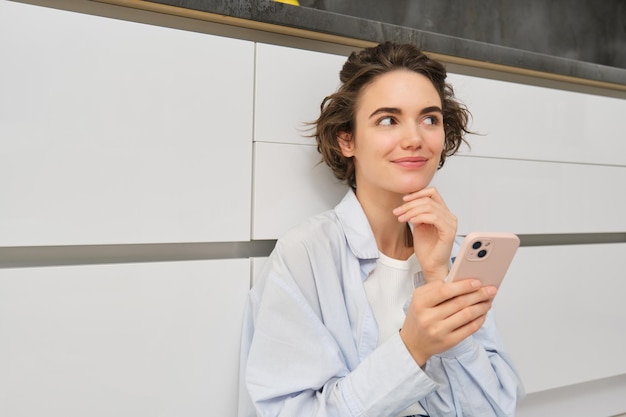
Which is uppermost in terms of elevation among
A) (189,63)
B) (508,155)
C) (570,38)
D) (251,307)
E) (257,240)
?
(570,38)

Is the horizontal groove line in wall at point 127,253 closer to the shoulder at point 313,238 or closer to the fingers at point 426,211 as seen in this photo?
the shoulder at point 313,238

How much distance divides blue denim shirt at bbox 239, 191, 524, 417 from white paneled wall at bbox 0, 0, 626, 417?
84mm

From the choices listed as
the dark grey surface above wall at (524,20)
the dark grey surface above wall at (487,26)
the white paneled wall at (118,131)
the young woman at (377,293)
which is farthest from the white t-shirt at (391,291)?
the dark grey surface above wall at (524,20)

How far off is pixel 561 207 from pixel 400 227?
503 millimetres

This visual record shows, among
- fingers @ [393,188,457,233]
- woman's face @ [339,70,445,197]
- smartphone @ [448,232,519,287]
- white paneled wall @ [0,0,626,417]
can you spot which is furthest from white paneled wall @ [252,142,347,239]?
smartphone @ [448,232,519,287]

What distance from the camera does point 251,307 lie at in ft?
2.85

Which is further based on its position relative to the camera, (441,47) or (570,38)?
(570,38)

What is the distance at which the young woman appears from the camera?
0.71 meters

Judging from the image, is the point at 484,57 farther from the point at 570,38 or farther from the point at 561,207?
the point at 570,38

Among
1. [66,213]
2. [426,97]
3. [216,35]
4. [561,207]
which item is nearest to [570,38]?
[561,207]

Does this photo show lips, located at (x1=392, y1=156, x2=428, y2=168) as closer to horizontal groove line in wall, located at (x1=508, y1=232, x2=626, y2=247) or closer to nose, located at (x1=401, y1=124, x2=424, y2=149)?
nose, located at (x1=401, y1=124, x2=424, y2=149)

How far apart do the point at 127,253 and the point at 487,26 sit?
1555mm

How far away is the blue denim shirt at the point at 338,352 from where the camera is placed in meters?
0.71

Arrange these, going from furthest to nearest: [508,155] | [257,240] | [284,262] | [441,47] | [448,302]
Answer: [508,155], [441,47], [257,240], [284,262], [448,302]
